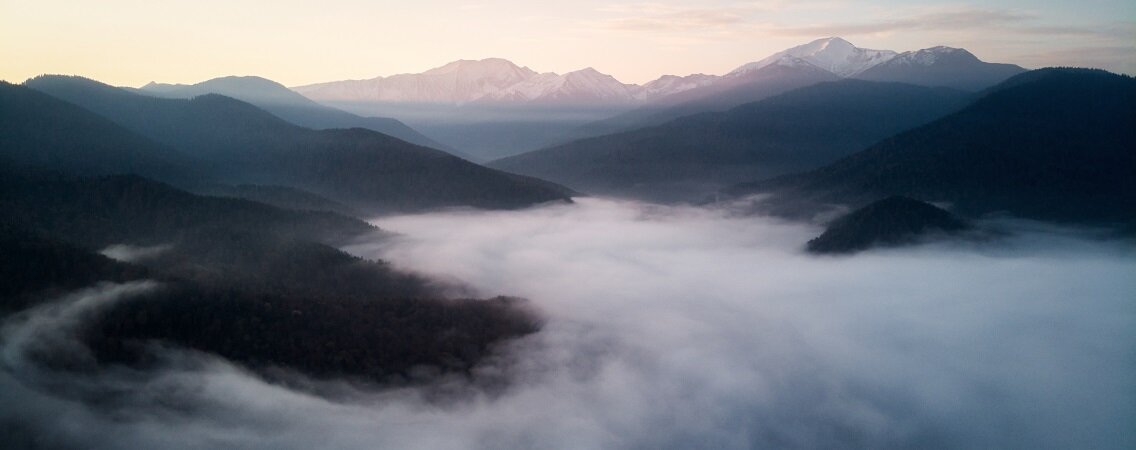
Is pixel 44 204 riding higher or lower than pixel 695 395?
higher

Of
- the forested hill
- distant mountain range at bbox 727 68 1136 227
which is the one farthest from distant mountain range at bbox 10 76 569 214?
distant mountain range at bbox 727 68 1136 227

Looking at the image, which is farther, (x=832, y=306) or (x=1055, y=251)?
(x=1055, y=251)

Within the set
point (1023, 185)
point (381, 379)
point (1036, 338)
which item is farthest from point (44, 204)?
point (1023, 185)

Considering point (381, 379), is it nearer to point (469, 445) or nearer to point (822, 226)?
point (469, 445)

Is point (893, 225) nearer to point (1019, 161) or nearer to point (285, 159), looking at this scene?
point (1019, 161)

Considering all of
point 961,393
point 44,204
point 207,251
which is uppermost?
point 44,204

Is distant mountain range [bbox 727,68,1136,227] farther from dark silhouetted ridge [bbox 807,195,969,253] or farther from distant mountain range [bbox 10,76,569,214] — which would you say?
distant mountain range [bbox 10,76,569,214]
